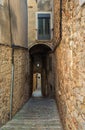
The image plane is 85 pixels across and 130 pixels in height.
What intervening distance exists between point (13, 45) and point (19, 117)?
2.71 metres

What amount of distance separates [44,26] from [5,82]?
7252 mm

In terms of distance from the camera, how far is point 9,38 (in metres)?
7.98

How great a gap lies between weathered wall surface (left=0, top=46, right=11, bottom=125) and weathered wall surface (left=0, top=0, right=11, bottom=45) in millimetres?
293

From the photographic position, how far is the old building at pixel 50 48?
400 cm

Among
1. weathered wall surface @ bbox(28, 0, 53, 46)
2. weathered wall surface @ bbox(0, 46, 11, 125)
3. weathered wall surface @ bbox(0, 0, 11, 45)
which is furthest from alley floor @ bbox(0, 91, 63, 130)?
weathered wall surface @ bbox(28, 0, 53, 46)

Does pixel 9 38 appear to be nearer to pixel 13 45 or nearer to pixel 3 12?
pixel 13 45

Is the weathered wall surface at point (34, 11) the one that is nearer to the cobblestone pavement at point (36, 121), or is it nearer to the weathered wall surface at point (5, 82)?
the cobblestone pavement at point (36, 121)

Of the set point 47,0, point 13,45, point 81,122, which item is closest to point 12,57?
point 13,45

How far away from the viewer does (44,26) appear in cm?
1385

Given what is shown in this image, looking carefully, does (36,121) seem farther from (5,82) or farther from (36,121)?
(5,82)

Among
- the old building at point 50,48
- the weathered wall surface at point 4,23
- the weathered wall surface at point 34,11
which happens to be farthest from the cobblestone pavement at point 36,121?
the weathered wall surface at point 34,11

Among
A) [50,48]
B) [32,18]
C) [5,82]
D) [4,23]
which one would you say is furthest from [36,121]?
[32,18]

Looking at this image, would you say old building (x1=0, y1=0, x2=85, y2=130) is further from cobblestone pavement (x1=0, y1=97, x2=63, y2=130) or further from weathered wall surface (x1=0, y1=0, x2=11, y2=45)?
cobblestone pavement (x1=0, y1=97, x2=63, y2=130)

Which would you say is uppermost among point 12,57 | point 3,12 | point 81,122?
point 3,12
